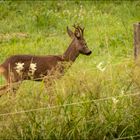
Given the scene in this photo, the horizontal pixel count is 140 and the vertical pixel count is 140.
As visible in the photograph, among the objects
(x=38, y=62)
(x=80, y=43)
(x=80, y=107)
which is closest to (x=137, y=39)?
(x=80, y=107)

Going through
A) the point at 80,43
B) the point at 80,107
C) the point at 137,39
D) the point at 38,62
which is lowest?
the point at 80,107

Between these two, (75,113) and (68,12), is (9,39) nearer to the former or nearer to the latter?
(68,12)

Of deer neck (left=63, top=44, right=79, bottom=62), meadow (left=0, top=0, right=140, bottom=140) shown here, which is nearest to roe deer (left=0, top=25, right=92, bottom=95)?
deer neck (left=63, top=44, right=79, bottom=62)

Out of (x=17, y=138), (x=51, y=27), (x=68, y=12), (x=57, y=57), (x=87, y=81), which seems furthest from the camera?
(x=68, y=12)

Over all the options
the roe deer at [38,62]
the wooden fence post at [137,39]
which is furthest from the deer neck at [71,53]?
the wooden fence post at [137,39]

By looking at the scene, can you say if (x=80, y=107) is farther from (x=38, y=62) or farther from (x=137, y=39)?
(x=38, y=62)

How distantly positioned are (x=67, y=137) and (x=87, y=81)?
2.47 feet

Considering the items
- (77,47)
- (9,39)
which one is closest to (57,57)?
(77,47)

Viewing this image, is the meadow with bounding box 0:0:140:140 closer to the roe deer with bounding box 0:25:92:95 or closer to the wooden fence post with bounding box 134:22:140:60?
the wooden fence post with bounding box 134:22:140:60

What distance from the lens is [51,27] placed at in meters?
17.0

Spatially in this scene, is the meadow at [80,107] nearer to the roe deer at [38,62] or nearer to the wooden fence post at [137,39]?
the wooden fence post at [137,39]

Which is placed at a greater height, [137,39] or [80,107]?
[137,39]

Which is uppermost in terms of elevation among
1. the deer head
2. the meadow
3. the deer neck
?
the deer head

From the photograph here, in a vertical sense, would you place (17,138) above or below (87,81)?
below
